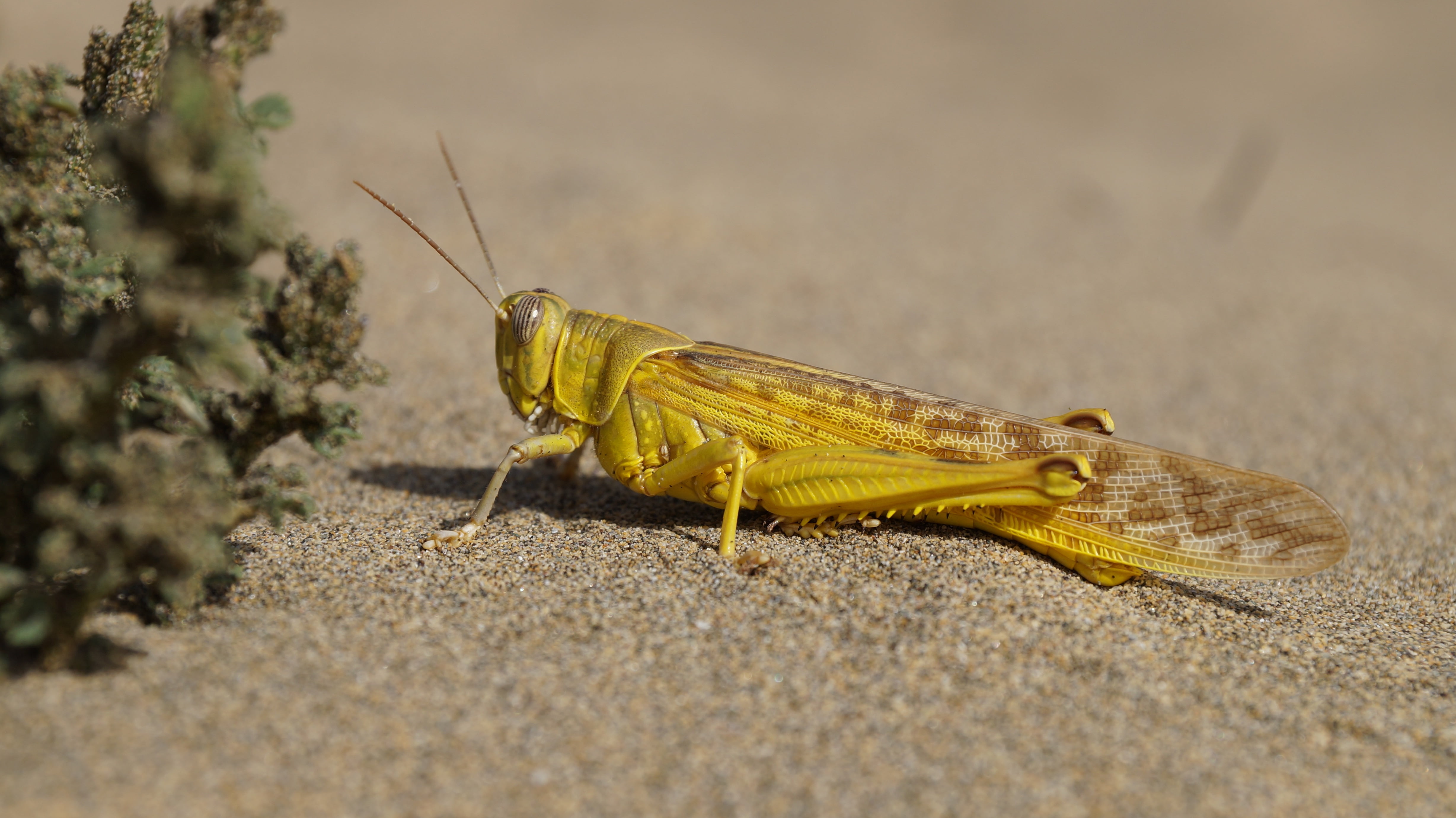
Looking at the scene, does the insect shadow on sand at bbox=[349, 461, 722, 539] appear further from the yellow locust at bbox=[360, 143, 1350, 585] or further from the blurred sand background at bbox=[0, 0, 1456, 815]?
the yellow locust at bbox=[360, 143, 1350, 585]

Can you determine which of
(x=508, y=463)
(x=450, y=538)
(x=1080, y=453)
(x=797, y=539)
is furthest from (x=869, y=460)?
(x=450, y=538)

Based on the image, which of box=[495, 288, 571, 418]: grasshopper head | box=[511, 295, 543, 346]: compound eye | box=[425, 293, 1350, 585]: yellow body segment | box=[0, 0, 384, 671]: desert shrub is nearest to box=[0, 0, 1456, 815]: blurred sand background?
box=[425, 293, 1350, 585]: yellow body segment

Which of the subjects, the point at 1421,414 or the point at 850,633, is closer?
the point at 850,633

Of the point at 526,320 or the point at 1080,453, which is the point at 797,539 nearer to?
the point at 1080,453

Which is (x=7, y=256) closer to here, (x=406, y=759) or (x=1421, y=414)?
(x=406, y=759)

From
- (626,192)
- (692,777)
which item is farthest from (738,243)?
(692,777)

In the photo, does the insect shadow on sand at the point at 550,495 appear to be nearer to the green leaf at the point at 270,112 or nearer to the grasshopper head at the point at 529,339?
the grasshopper head at the point at 529,339
